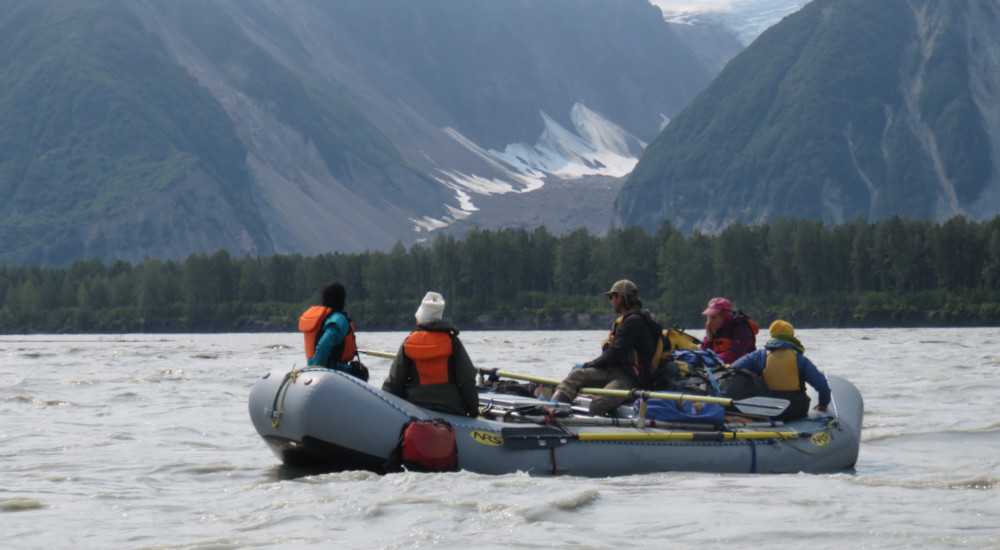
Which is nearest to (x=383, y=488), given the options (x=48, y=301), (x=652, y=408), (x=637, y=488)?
(x=637, y=488)

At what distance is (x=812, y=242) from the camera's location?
11262 centimetres

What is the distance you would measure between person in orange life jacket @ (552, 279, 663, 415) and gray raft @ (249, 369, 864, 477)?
60cm

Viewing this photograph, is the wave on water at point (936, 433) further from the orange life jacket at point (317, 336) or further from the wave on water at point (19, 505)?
the wave on water at point (19, 505)

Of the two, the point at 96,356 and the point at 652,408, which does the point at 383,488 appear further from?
the point at 96,356

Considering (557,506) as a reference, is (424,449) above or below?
above

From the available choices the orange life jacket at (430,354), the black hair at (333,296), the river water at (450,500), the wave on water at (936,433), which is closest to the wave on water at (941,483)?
A: the river water at (450,500)

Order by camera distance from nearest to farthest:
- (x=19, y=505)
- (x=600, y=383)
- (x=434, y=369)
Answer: (x=19, y=505) → (x=434, y=369) → (x=600, y=383)

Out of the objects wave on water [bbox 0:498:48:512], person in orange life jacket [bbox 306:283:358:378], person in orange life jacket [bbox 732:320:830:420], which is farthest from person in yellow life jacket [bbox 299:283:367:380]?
person in orange life jacket [bbox 732:320:830:420]

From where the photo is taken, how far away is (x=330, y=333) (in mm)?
15281

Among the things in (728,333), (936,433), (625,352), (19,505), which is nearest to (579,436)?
(625,352)

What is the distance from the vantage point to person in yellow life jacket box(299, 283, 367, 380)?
15250 mm

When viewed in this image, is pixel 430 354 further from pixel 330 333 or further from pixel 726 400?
pixel 726 400

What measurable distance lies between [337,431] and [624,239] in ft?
373

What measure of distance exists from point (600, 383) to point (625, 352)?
Answer: 24.8 inches
